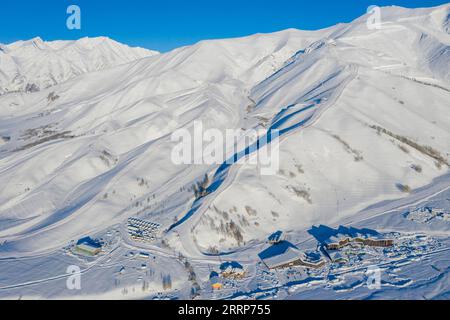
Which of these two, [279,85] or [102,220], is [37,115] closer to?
[279,85]

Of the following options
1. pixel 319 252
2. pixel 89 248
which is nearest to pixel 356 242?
pixel 319 252

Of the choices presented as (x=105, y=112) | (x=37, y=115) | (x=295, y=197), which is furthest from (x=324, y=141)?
(x=37, y=115)

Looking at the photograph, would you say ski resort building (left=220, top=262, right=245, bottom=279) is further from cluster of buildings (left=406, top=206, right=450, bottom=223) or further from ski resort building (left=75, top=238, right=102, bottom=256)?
cluster of buildings (left=406, top=206, right=450, bottom=223)

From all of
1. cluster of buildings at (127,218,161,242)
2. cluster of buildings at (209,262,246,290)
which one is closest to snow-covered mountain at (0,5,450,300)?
cluster of buildings at (127,218,161,242)

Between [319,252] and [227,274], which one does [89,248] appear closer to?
[227,274]

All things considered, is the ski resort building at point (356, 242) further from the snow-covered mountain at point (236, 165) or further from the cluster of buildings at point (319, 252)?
the snow-covered mountain at point (236, 165)

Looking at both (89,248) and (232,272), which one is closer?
(232,272)
